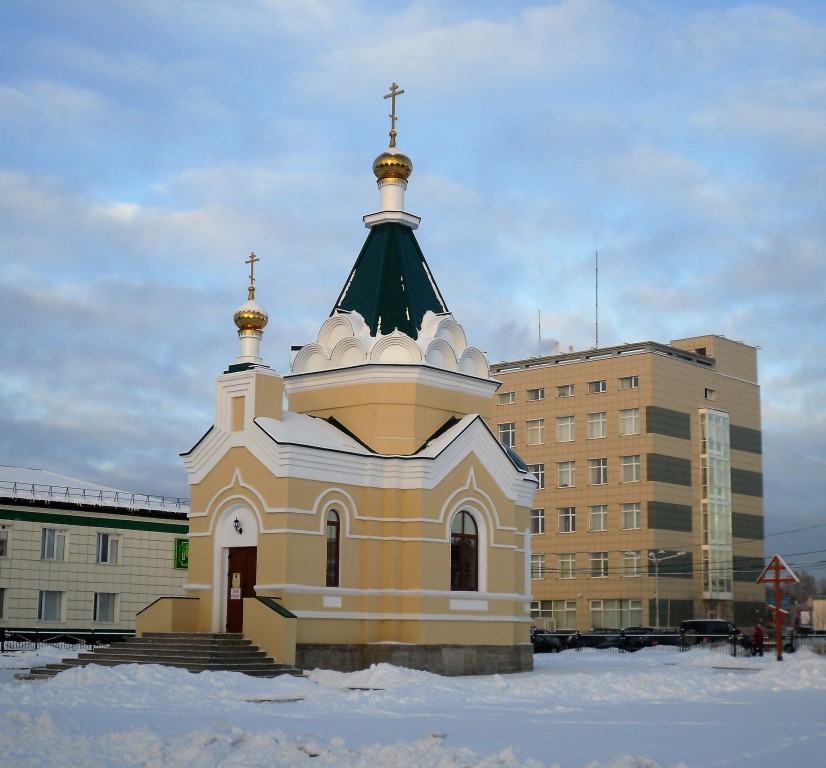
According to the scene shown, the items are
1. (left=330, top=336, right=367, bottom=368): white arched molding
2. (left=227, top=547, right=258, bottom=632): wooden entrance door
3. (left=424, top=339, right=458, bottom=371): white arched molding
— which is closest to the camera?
(left=227, top=547, right=258, bottom=632): wooden entrance door

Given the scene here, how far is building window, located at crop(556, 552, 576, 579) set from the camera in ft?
225

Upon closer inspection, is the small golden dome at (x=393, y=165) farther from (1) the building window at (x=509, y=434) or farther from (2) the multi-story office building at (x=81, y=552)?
(1) the building window at (x=509, y=434)

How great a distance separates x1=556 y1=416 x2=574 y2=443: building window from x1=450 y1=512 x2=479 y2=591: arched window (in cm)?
4329

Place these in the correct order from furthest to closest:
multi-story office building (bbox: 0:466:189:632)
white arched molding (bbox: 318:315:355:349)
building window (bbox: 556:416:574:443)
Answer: building window (bbox: 556:416:574:443) → multi-story office building (bbox: 0:466:189:632) → white arched molding (bbox: 318:315:355:349)

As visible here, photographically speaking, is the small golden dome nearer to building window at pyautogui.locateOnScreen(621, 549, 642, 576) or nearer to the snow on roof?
the snow on roof

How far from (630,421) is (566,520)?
729 centimetres

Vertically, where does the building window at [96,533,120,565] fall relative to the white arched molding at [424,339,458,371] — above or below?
below

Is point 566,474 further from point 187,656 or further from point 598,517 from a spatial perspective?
point 187,656

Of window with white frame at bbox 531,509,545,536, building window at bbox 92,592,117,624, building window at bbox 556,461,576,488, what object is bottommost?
building window at bbox 92,592,117,624

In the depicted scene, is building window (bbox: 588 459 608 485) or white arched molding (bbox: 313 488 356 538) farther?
building window (bbox: 588 459 608 485)

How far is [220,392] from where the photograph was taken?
25.6m

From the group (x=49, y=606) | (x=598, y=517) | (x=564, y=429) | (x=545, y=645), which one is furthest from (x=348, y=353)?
(x=564, y=429)

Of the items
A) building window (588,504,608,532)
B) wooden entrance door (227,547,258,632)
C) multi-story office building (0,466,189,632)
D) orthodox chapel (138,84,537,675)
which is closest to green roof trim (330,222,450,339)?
orthodox chapel (138,84,537,675)

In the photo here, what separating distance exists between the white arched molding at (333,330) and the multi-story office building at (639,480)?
40710mm
